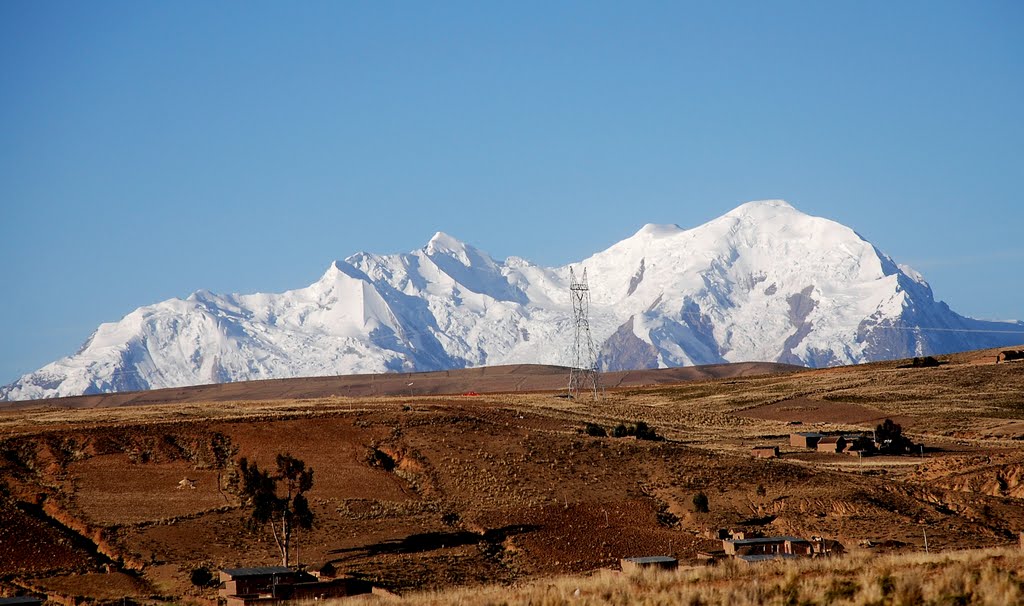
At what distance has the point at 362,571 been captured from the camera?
173 feet

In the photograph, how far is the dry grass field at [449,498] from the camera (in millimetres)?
54941

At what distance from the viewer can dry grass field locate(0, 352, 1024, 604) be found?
2163 inches

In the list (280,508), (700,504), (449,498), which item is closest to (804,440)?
(700,504)

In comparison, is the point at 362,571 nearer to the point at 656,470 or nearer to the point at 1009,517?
the point at 656,470

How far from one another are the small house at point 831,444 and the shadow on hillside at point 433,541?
33.3m

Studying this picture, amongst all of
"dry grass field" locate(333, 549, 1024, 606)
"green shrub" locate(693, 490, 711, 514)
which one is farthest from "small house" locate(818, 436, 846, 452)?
"dry grass field" locate(333, 549, 1024, 606)

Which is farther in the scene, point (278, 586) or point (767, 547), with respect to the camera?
point (767, 547)

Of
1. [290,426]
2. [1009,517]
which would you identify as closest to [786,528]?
[1009,517]

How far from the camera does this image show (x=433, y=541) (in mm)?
59031

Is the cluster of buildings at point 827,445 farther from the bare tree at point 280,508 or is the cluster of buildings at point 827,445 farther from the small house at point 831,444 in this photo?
the bare tree at point 280,508

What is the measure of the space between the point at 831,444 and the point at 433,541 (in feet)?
128

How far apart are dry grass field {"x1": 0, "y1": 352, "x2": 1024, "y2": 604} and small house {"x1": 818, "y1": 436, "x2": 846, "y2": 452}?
2.22 metres

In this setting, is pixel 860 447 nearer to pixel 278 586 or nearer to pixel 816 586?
pixel 278 586

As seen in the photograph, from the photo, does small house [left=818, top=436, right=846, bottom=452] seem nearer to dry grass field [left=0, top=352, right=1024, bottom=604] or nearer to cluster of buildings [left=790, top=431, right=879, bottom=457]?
cluster of buildings [left=790, top=431, right=879, bottom=457]
